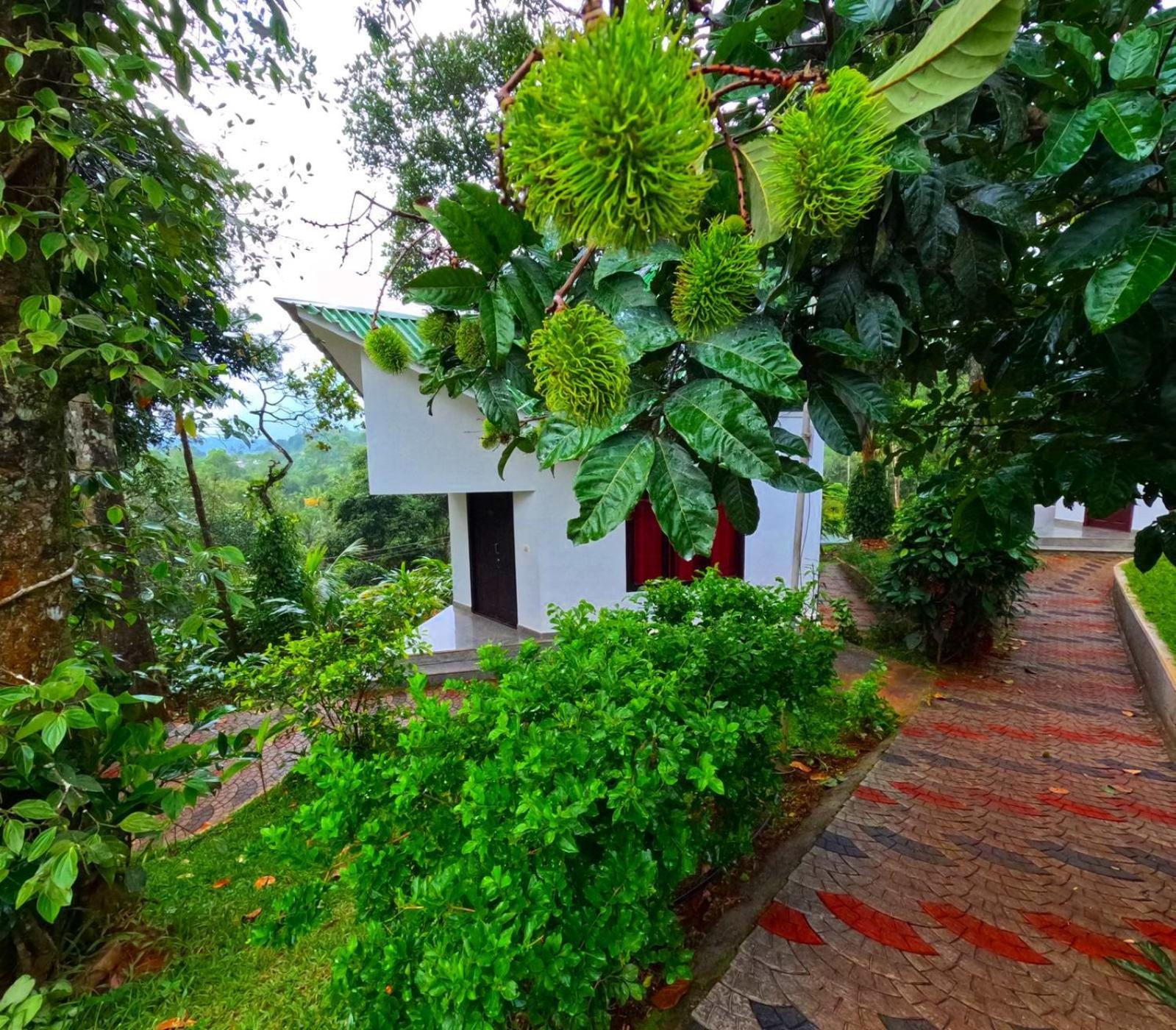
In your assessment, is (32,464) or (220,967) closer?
(32,464)

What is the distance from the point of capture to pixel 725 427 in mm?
740

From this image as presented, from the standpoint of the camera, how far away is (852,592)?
9.09 m

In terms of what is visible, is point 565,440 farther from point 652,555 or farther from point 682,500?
point 652,555

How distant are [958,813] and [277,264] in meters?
7.50

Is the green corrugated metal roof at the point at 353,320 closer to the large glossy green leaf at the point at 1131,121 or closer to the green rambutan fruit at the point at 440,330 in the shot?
the green rambutan fruit at the point at 440,330

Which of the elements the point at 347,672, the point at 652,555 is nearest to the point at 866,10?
the point at 347,672

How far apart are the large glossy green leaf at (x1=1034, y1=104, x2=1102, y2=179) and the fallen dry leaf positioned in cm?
234

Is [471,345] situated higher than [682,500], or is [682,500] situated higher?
[471,345]

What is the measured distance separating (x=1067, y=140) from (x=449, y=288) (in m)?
1.07

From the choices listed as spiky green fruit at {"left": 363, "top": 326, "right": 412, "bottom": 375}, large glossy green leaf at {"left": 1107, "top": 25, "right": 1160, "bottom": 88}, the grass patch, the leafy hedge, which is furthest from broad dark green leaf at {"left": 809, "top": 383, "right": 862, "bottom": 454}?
the grass patch

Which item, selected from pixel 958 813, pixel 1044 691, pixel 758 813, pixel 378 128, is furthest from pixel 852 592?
pixel 378 128

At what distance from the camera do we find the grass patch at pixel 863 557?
327 inches

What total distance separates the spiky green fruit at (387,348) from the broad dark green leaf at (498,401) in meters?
0.76

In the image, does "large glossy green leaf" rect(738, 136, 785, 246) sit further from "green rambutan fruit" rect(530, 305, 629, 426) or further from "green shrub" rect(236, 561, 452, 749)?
"green shrub" rect(236, 561, 452, 749)
